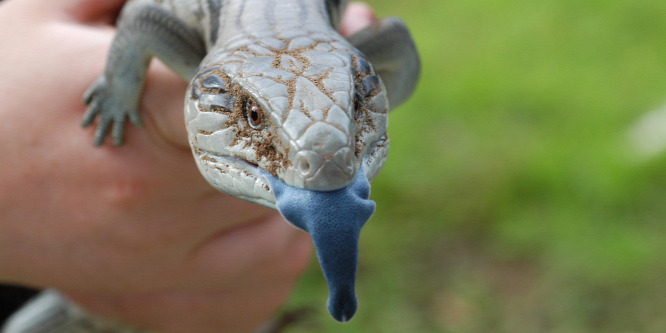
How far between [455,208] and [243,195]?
2.04 m

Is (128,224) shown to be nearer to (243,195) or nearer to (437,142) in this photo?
(243,195)

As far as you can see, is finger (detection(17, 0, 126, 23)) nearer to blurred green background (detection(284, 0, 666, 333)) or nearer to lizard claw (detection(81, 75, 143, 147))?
lizard claw (detection(81, 75, 143, 147))

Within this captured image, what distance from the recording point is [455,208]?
118 inches

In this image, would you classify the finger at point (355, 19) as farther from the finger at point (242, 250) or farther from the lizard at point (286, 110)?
the finger at point (242, 250)

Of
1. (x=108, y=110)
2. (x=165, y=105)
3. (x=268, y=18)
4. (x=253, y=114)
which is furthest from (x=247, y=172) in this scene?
(x=108, y=110)

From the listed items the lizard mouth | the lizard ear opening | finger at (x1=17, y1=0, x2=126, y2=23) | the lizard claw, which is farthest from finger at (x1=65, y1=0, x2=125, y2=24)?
the lizard mouth

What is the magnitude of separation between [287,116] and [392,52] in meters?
0.60

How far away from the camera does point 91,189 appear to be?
1.66 m

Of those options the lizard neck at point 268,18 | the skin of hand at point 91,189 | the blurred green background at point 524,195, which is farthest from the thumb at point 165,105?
the blurred green background at point 524,195

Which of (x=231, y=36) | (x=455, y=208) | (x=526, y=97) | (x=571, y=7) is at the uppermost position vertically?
(x=231, y=36)

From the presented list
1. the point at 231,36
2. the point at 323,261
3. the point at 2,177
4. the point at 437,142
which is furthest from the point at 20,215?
the point at 437,142

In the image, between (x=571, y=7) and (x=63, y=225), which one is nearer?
(x=63, y=225)

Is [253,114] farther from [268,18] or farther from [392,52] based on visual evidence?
[392,52]

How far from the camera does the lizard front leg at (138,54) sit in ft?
4.75
